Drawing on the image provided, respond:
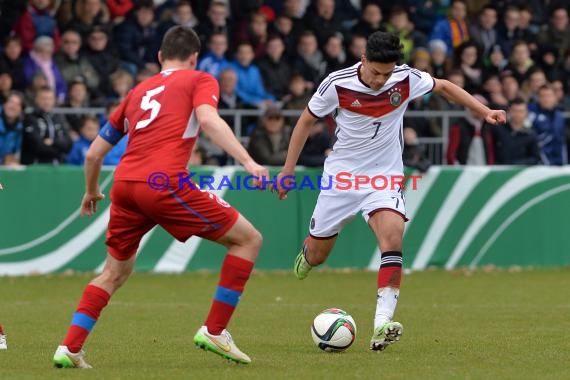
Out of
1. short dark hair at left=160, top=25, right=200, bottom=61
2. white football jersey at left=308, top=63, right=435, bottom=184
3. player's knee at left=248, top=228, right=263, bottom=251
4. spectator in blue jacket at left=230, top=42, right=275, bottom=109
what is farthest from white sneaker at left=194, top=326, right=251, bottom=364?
spectator in blue jacket at left=230, top=42, right=275, bottom=109

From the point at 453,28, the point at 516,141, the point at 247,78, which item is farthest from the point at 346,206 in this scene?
the point at 453,28

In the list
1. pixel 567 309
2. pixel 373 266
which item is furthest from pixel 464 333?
pixel 373 266

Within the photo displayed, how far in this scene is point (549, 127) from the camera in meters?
19.8

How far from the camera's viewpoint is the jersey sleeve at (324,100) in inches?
412

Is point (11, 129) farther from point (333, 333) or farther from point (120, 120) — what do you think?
point (120, 120)

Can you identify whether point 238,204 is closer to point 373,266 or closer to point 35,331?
point 373,266

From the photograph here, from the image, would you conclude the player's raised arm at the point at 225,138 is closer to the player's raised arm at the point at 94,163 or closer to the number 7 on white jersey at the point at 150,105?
the number 7 on white jersey at the point at 150,105

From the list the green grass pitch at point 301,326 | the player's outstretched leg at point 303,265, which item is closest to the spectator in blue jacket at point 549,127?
the green grass pitch at point 301,326

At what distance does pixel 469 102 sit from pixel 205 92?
2681 millimetres

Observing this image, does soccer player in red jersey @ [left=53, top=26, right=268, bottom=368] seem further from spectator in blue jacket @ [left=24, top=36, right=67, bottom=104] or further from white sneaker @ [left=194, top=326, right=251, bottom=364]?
spectator in blue jacket @ [left=24, top=36, right=67, bottom=104]

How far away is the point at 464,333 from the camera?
11.0m

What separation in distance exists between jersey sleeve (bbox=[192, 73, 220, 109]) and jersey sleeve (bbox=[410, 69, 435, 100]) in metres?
2.38

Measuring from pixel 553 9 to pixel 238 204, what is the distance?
30.2 feet

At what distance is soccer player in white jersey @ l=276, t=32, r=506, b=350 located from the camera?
10.1 metres
